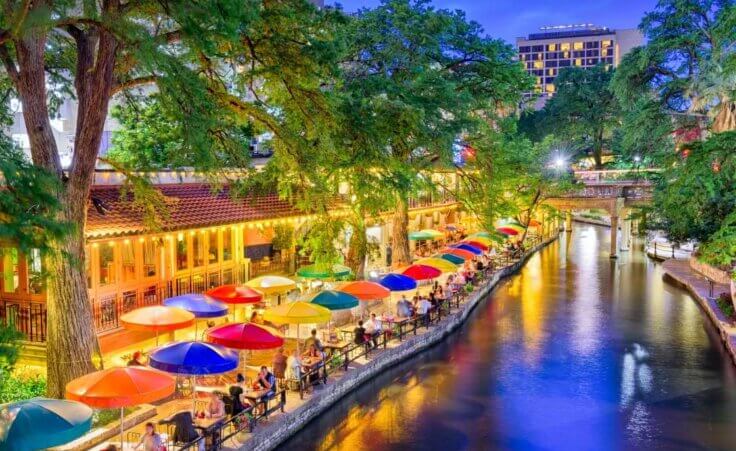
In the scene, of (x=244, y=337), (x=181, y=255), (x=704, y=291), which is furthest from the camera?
(x=704, y=291)

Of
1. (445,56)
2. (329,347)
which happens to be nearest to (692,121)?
(445,56)

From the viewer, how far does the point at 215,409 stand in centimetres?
1359

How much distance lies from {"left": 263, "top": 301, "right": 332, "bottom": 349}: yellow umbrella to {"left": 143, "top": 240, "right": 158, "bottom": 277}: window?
14.3 ft

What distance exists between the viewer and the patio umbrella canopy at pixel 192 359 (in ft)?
43.6

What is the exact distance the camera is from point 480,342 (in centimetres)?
2486

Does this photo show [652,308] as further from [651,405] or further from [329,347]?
[329,347]

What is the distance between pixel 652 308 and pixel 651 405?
15735mm

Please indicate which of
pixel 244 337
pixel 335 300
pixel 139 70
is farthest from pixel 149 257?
pixel 139 70

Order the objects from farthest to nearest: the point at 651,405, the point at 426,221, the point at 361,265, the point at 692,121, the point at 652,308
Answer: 1. the point at 426,221
2. the point at 692,121
3. the point at 652,308
4. the point at 361,265
5. the point at 651,405

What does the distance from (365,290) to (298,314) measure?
485cm

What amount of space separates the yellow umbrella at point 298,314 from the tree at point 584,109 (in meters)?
63.6

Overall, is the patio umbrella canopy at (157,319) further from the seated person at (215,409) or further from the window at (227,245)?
the window at (227,245)

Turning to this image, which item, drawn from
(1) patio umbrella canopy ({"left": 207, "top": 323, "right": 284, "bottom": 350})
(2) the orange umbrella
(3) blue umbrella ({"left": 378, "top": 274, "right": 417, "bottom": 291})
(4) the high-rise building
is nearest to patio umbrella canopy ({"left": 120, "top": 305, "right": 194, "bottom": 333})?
(2) the orange umbrella

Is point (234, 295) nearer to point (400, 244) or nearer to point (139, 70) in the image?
point (139, 70)
